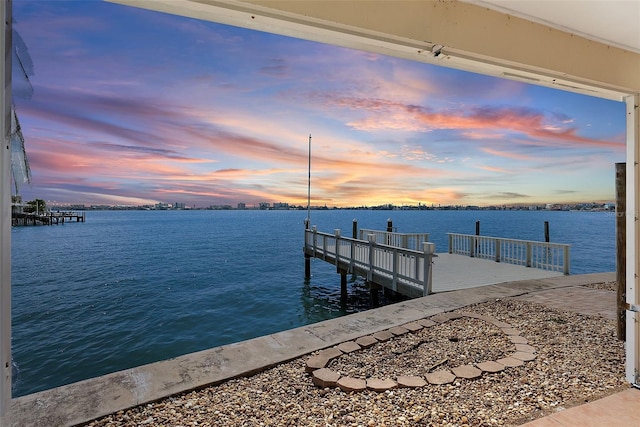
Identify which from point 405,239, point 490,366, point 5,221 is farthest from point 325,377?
point 405,239

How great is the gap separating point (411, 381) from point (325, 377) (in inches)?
31.2

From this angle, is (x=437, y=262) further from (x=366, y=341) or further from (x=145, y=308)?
(x=145, y=308)

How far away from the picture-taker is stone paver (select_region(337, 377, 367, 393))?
2.65 meters

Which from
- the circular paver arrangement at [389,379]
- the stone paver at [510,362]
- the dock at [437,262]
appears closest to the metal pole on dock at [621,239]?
the circular paver arrangement at [389,379]

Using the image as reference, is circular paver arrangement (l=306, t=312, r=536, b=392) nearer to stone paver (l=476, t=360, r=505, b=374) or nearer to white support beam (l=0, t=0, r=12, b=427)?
stone paver (l=476, t=360, r=505, b=374)

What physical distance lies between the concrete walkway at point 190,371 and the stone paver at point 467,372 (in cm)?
91

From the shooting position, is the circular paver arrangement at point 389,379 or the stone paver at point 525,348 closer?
the circular paver arrangement at point 389,379

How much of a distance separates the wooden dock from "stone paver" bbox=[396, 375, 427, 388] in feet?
12.5

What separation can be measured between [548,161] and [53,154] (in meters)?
28.8

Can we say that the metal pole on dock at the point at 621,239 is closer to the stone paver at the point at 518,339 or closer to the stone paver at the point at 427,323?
the stone paver at the point at 518,339

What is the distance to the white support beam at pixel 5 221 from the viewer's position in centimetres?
95

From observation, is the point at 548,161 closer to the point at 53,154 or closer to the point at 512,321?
the point at 512,321

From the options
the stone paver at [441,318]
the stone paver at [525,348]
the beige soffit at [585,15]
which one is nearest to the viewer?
the beige soffit at [585,15]

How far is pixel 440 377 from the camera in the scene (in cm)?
279
